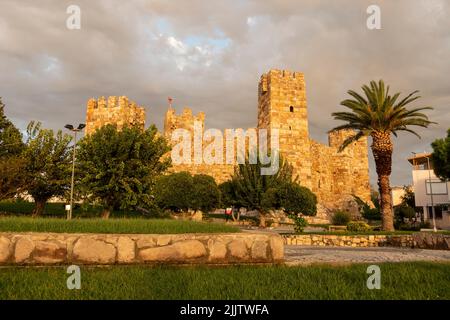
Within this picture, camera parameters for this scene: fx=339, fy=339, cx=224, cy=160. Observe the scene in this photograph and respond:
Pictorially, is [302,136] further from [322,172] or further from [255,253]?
[255,253]

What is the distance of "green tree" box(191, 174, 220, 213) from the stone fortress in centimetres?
720

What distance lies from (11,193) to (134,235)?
19670 mm

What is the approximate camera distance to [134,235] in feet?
20.9

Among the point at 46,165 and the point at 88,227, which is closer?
the point at 88,227

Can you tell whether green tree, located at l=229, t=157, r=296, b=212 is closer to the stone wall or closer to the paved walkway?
the stone wall

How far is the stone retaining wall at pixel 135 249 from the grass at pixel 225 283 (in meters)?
0.23

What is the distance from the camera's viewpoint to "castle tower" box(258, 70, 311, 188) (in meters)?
36.5

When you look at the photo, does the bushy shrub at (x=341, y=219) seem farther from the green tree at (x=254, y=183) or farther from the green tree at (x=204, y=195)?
the green tree at (x=204, y=195)

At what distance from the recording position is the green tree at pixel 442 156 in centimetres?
3131

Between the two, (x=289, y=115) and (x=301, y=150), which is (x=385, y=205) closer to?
(x=301, y=150)

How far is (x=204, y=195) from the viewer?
96.8 feet

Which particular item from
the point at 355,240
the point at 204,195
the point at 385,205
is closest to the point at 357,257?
the point at 355,240

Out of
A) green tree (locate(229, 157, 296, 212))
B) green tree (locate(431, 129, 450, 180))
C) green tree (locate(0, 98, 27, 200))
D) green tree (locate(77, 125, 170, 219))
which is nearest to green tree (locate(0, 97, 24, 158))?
green tree (locate(0, 98, 27, 200))

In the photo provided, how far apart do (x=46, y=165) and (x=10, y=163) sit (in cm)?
315
